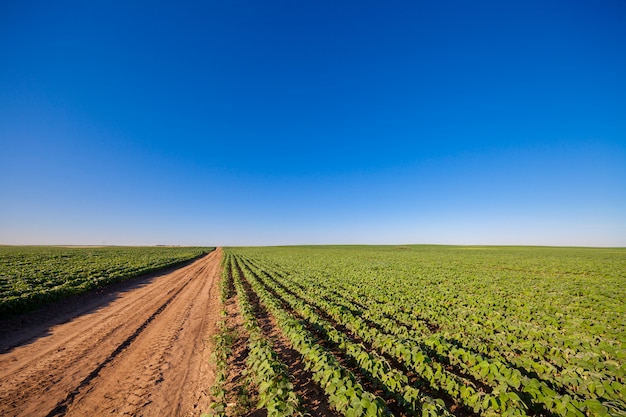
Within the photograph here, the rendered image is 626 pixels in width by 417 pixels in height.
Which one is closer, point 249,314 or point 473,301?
point 249,314

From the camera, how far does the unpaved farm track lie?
555 centimetres

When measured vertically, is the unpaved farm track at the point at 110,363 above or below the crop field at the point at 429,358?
below

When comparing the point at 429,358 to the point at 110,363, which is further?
the point at 110,363

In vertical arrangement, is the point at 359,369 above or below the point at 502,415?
below

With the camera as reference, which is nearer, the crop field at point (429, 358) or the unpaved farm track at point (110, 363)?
the crop field at point (429, 358)

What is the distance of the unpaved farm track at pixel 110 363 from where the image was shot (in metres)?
5.55

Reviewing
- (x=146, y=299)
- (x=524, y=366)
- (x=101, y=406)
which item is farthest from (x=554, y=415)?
(x=146, y=299)

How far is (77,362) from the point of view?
24.6 feet

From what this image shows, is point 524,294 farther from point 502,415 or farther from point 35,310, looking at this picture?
point 35,310

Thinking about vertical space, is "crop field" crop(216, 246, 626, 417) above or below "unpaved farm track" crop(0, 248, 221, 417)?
above

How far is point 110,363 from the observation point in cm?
743

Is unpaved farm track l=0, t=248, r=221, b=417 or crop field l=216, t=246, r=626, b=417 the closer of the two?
crop field l=216, t=246, r=626, b=417

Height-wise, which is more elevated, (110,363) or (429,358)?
(429,358)

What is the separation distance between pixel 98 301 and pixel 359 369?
17.9 metres
